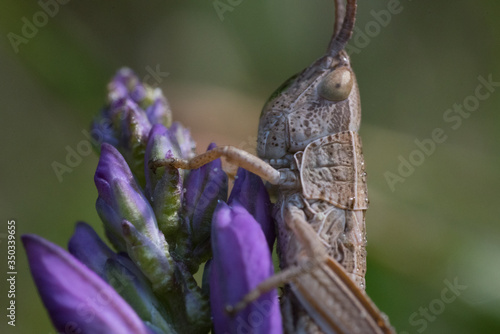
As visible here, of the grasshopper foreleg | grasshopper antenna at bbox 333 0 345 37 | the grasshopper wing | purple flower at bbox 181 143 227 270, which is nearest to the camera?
the grasshopper foreleg

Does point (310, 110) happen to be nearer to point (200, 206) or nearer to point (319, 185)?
point (319, 185)

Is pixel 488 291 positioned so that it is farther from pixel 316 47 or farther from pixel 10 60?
pixel 10 60

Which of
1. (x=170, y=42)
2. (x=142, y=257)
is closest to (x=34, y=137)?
(x=170, y=42)
